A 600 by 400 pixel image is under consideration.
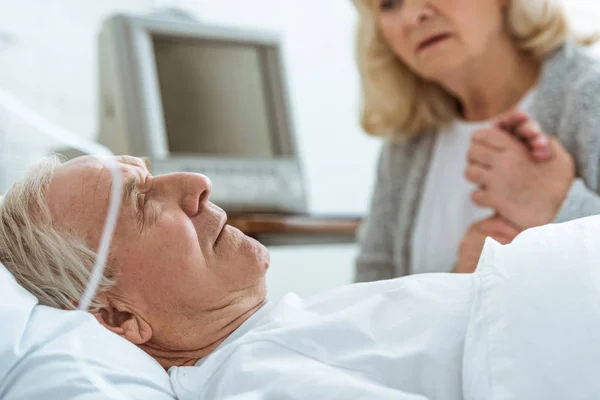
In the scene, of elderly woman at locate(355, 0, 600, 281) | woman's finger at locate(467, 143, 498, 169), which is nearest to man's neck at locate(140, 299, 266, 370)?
elderly woman at locate(355, 0, 600, 281)

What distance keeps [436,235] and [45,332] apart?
0.92 metres

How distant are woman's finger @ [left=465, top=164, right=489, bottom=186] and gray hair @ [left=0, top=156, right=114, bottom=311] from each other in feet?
2.26

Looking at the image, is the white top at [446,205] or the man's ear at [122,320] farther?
the white top at [446,205]

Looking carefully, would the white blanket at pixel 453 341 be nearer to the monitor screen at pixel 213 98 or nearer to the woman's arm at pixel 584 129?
the woman's arm at pixel 584 129

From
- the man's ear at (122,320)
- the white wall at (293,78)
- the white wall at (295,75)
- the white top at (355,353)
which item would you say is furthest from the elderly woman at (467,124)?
the man's ear at (122,320)

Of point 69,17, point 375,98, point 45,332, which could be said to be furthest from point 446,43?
point 69,17

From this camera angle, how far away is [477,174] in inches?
47.8

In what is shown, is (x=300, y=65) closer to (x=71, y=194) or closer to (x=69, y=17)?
(x=69, y=17)

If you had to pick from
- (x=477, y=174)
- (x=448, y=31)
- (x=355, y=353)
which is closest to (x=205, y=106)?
(x=448, y=31)

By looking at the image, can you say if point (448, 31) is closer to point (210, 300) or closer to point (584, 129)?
point (584, 129)

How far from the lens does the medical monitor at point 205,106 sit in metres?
1.65

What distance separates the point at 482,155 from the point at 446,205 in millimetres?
241

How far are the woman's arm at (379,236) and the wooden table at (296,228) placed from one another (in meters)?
0.15

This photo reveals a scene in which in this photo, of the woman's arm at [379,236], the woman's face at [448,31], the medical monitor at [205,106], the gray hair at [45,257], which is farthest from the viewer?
the medical monitor at [205,106]
